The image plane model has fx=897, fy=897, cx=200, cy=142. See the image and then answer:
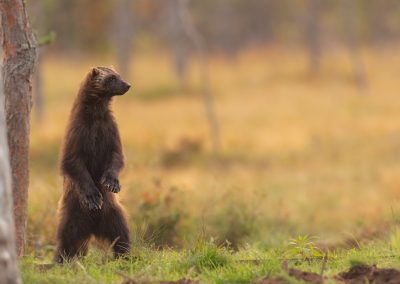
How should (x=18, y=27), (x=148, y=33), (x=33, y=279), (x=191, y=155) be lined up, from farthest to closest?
(x=148, y=33), (x=191, y=155), (x=18, y=27), (x=33, y=279)

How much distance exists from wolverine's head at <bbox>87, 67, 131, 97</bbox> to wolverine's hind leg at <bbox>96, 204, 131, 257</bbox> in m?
1.10

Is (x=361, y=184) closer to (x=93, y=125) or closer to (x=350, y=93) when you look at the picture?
(x=93, y=125)

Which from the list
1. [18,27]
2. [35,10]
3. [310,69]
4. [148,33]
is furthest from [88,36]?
[18,27]

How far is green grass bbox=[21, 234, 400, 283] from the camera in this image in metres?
6.55

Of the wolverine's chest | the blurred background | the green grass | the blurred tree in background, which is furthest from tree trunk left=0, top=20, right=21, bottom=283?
the blurred tree in background

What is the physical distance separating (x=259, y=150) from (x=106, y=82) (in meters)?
15.4

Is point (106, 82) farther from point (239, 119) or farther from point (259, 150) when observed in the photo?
point (239, 119)

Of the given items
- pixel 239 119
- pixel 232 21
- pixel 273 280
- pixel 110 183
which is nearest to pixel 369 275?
pixel 273 280

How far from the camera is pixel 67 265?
23.5 feet

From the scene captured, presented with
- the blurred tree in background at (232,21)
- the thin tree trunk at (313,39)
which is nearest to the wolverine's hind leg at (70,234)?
the thin tree trunk at (313,39)

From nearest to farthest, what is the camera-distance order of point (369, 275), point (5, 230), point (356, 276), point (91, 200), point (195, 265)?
point (5, 230) → point (369, 275) → point (356, 276) → point (195, 265) → point (91, 200)

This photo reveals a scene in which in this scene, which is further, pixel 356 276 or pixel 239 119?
pixel 239 119

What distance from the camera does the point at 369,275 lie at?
6449mm

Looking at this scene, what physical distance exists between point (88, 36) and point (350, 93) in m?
19.7
